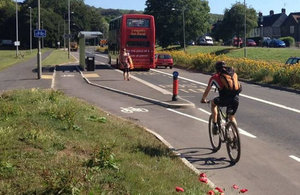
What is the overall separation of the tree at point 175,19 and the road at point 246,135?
58.2 m

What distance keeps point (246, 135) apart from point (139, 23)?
920 inches

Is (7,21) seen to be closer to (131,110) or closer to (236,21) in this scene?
(236,21)

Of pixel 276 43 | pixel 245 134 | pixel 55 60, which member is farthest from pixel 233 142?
pixel 276 43

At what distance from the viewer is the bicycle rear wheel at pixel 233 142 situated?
26.6 feet

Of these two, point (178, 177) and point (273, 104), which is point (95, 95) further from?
point (178, 177)

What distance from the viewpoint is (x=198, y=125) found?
12328 millimetres

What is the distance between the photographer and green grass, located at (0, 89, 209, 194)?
5332mm

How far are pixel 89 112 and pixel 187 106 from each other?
484 cm

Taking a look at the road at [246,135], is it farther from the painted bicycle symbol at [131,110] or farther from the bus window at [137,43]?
the bus window at [137,43]

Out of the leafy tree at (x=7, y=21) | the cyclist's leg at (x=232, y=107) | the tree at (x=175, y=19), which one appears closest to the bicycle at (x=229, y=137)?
the cyclist's leg at (x=232, y=107)

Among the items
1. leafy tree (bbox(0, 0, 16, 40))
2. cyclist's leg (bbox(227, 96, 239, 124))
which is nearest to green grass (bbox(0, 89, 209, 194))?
cyclist's leg (bbox(227, 96, 239, 124))

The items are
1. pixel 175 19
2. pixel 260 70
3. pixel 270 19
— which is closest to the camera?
pixel 260 70

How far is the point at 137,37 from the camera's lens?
110 ft

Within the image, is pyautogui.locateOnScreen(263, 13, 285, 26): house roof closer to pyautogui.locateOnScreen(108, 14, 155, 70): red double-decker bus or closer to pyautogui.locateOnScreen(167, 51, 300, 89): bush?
pyautogui.locateOnScreen(167, 51, 300, 89): bush
